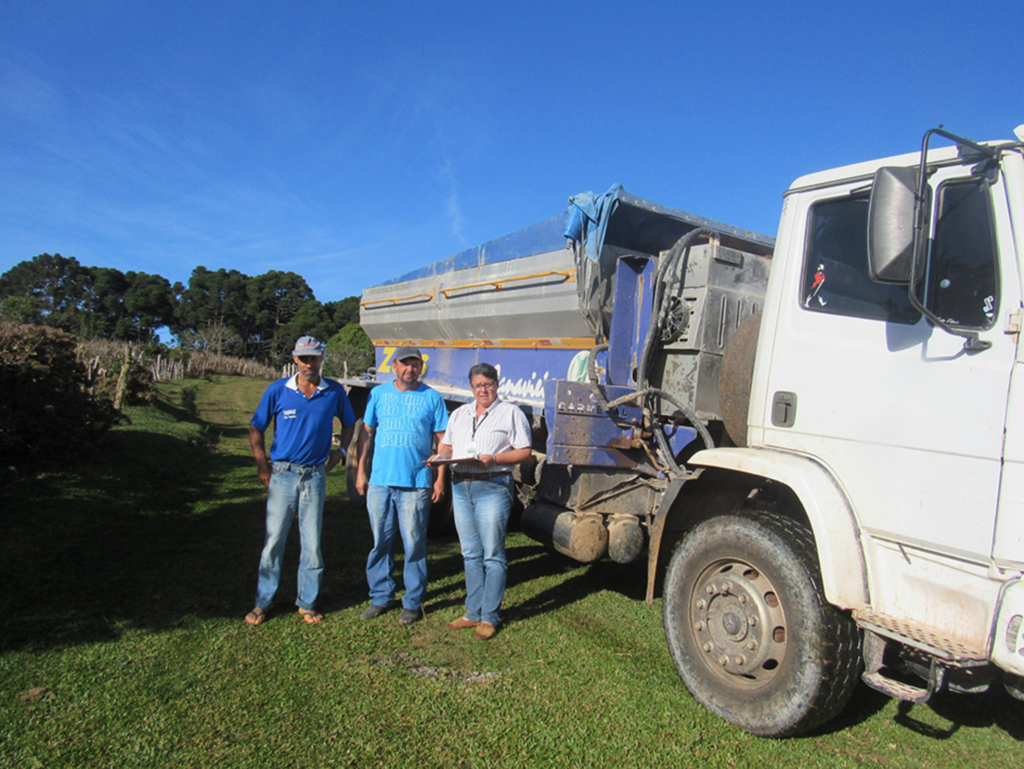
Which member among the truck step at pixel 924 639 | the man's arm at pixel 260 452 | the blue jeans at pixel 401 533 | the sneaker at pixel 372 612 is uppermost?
the man's arm at pixel 260 452

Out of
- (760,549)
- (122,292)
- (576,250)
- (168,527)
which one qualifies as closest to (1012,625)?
(760,549)

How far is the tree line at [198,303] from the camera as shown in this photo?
57.2 m

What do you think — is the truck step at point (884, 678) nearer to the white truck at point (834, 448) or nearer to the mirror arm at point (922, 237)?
the white truck at point (834, 448)

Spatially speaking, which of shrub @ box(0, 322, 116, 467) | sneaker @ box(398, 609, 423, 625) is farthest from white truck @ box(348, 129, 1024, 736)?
shrub @ box(0, 322, 116, 467)

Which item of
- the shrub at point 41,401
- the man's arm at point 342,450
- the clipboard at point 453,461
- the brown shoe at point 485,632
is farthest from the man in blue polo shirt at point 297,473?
the shrub at point 41,401

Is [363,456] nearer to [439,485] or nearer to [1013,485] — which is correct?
[439,485]

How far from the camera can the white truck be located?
7.49ft

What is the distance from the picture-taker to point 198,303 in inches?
2547

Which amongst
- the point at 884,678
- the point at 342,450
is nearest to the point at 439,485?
the point at 342,450

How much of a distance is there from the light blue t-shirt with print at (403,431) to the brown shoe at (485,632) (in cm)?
95

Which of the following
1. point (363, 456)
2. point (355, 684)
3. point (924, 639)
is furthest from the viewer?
point (363, 456)

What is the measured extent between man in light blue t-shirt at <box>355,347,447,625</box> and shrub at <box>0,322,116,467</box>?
550cm

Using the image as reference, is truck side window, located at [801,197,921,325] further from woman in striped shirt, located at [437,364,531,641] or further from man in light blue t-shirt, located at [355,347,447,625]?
man in light blue t-shirt, located at [355,347,447,625]

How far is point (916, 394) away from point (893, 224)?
66 cm
